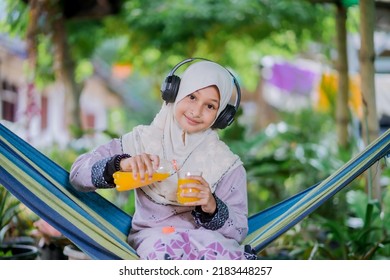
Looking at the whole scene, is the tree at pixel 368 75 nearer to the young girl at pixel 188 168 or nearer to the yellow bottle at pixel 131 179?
the young girl at pixel 188 168

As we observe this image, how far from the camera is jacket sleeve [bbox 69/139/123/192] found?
8.16ft

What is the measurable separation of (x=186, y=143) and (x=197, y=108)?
0.14m

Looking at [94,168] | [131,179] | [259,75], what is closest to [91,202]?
[94,168]

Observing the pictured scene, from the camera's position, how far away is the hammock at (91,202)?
2354 millimetres

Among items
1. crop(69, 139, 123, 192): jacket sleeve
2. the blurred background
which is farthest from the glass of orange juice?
the blurred background

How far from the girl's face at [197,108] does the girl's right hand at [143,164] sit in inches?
9.2

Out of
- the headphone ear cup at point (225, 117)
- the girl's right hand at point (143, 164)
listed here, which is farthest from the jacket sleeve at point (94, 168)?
the headphone ear cup at point (225, 117)

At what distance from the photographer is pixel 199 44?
775 cm

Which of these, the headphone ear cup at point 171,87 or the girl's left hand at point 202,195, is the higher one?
the headphone ear cup at point 171,87

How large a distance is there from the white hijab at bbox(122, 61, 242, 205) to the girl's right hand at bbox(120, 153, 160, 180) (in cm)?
17

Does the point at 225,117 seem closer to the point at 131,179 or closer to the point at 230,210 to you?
the point at 230,210

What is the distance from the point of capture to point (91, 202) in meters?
2.72

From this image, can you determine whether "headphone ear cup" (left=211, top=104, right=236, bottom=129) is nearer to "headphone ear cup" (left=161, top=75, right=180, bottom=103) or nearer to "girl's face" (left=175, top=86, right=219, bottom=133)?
"girl's face" (left=175, top=86, right=219, bottom=133)

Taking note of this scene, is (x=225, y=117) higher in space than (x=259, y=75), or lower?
lower
